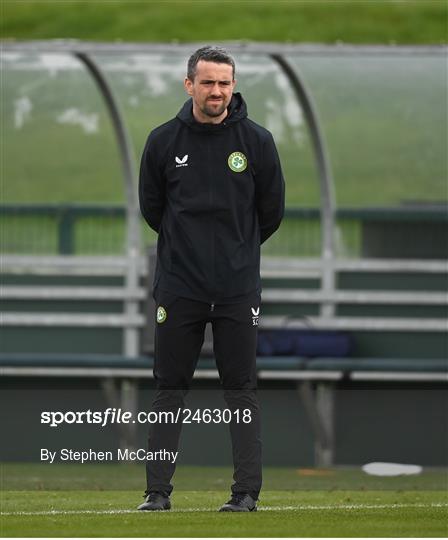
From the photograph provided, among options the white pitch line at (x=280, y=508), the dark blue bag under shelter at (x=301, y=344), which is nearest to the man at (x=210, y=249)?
the white pitch line at (x=280, y=508)

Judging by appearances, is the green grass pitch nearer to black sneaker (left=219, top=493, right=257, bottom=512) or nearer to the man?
black sneaker (left=219, top=493, right=257, bottom=512)

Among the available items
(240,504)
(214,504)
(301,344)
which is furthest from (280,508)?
(301,344)

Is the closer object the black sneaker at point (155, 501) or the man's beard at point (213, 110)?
the man's beard at point (213, 110)

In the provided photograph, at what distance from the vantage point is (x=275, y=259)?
1427 cm

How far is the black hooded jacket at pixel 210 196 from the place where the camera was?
26.6ft

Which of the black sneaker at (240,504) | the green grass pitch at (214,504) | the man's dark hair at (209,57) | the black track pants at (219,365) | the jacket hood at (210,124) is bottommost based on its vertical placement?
the green grass pitch at (214,504)

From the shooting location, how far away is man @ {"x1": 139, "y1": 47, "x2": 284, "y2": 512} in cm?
809

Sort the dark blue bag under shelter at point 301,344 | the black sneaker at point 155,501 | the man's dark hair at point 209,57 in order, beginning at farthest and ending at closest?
the dark blue bag under shelter at point 301,344 < the black sneaker at point 155,501 < the man's dark hair at point 209,57

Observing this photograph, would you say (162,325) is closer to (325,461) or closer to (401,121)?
(325,461)

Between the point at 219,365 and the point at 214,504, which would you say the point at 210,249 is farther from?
the point at 214,504

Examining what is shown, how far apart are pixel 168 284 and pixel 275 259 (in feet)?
20.1

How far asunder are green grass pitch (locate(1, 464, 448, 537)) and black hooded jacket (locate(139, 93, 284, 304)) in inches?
40.7

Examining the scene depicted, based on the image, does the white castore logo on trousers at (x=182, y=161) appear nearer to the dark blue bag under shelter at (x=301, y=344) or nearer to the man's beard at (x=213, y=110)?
the man's beard at (x=213, y=110)

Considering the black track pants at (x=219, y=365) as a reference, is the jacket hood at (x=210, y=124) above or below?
above
